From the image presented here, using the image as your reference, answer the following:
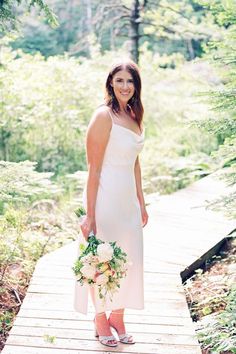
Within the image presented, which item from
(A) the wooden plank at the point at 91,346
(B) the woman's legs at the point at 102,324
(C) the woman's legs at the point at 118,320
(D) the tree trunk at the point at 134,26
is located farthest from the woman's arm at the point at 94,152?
(D) the tree trunk at the point at 134,26

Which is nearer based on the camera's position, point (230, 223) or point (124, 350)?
point (124, 350)

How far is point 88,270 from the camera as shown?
339 centimetres

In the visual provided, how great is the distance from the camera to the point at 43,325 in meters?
4.05

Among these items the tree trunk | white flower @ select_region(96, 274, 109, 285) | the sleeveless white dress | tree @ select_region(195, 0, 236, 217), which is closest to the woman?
the sleeveless white dress

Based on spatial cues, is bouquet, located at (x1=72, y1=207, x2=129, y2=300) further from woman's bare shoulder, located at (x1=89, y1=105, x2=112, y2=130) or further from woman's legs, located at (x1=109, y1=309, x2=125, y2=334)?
woman's bare shoulder, located at (x1=89, y1=105, x2=112, y2=130)

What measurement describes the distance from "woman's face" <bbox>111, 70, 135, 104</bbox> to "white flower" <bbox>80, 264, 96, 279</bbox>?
107 cm

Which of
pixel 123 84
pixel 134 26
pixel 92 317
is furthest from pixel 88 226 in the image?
pixel 134 26

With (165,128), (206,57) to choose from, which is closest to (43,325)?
(206,57)

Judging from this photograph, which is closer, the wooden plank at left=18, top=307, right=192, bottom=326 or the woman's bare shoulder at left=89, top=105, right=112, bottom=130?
the woman's bare shoulder at left=89, top=105, right=112, bottom=130

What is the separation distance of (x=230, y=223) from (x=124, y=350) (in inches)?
133

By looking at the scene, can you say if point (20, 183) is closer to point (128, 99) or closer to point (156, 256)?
point (128, 99)

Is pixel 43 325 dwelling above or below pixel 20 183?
below

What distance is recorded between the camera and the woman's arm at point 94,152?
11.1 feet

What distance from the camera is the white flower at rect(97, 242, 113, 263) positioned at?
334 cm
